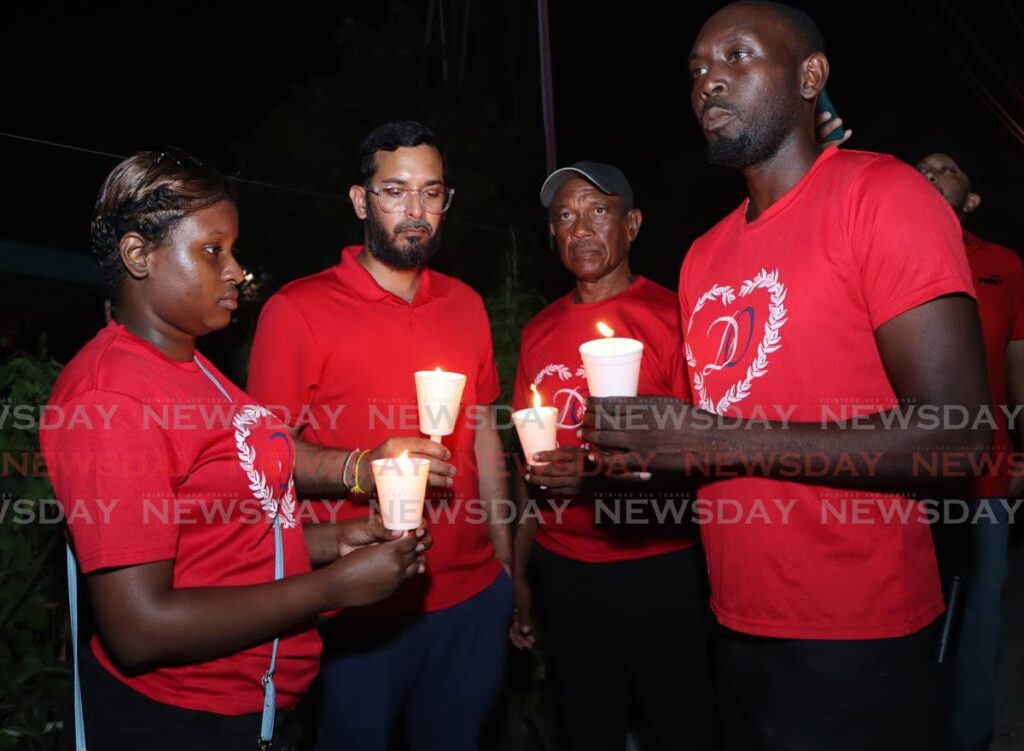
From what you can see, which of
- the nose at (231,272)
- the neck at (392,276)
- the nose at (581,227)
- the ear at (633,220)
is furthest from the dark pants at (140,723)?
the ear at (633,220)

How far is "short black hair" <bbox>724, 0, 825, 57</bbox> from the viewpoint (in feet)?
8.19

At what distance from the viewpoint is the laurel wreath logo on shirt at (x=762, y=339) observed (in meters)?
2.28

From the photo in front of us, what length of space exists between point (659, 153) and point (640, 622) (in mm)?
14700

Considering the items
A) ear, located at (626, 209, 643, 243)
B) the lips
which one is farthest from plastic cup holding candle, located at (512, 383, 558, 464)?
ear, located at (626, 209, 643, 243)

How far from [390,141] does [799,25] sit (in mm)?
1663

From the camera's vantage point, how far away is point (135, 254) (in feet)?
7.22

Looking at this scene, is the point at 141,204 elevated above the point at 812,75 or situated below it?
below

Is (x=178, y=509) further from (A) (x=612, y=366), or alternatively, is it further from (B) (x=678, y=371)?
(B) (x=678, y=371)

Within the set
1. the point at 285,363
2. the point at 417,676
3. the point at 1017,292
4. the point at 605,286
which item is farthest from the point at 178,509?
the point at 1017,292

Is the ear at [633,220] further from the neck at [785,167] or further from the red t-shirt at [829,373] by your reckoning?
the red t-shirt at [829,373]

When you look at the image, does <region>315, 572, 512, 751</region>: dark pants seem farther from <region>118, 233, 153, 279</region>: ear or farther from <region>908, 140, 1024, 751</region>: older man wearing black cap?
<region>908, 140, 1024, 751</region>: older man wearing black cap

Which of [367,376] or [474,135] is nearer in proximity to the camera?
[367,376]

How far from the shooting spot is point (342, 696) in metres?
3.17

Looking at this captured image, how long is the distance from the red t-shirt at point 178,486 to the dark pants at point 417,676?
2.52ft
